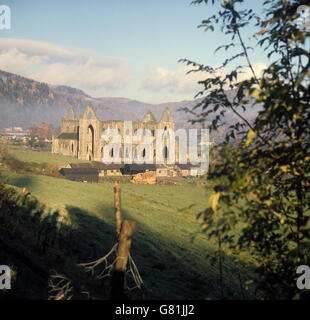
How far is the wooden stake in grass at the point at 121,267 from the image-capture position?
8977mm

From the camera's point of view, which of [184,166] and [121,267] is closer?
[121,267]

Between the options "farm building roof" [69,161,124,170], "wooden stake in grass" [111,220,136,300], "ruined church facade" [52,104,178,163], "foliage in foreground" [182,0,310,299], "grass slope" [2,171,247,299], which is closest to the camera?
"foliage in foreground" [182,0,310,299]

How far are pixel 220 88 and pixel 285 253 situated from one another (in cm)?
398

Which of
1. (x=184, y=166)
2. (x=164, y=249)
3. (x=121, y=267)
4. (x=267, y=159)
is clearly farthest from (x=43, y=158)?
(x=267, y=159)

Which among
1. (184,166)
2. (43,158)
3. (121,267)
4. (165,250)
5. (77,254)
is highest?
(43,158)

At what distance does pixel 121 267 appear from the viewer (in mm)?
9141

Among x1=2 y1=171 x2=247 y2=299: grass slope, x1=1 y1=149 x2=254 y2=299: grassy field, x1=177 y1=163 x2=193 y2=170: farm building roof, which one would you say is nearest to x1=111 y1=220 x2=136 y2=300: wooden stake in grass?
x1=2 y1=171 x2=247 y2=299: grass slope

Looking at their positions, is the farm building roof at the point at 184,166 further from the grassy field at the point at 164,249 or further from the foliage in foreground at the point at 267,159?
the foliage in foreground at the point at 267,159

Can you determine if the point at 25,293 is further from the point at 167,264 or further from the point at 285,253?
the point at 167,264

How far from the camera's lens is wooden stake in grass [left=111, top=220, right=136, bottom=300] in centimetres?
898

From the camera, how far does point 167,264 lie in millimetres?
20859

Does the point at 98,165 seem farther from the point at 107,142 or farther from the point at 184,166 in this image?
the point at 184,166

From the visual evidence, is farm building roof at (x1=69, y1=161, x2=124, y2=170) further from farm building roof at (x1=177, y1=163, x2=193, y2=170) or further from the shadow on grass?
the shadow on grass

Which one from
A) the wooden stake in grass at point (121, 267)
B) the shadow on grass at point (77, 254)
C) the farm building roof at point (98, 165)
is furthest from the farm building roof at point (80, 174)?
the wooden stake in grass at point (121, 267)
